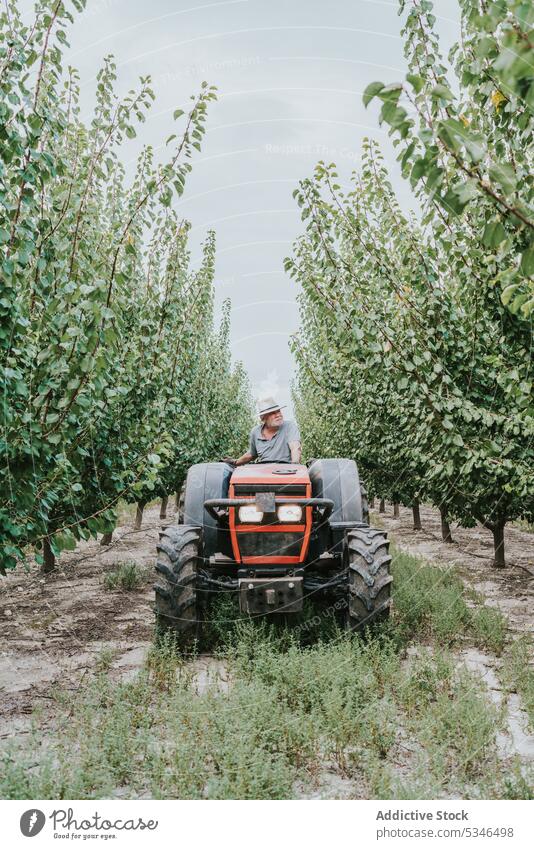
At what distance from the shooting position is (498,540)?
36.5 feet

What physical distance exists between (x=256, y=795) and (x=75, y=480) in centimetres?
379

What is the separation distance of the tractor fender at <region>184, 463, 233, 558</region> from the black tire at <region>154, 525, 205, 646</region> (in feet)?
1.56

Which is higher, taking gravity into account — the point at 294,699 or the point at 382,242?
the point at 382,242

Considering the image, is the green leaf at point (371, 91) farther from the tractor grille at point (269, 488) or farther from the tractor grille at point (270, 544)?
the tractor grille at point (270, 544)

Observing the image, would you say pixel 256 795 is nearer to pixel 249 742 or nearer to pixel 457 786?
pixel 249 742

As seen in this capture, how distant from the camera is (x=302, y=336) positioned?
1842 centimetres

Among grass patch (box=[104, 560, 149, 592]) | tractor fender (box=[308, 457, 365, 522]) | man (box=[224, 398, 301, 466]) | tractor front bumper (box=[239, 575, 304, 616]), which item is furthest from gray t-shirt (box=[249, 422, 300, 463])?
grass patch (box=[104, 560, 149, 592])

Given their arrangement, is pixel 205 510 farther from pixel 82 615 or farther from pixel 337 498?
pixel 82 615

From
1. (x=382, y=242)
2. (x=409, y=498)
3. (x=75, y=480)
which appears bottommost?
(x=409, y=498)

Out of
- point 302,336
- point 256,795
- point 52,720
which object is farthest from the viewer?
point 302,336
